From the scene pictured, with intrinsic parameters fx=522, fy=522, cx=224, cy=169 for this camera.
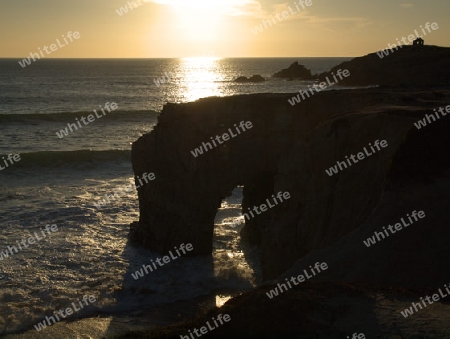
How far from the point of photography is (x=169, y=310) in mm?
18609

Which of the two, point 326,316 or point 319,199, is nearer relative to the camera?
point 326,316

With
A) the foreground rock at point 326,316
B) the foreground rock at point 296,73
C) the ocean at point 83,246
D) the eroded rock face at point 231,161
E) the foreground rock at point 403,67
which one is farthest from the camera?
the foreground rock at point 296,73

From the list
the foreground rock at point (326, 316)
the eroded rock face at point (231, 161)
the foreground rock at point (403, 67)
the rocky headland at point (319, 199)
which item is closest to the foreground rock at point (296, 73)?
the foreground rock at point (403, 67)

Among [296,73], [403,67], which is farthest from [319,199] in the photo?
[296,73]

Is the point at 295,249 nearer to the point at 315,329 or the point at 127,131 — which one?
the point at 315,329

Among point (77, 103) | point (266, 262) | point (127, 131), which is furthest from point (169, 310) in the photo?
point (77, 103)

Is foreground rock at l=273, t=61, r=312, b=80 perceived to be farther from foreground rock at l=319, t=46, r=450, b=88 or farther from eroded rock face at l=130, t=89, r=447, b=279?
eroded rock face at l=130, t=89, r=447, b=279

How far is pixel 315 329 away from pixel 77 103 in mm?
78269

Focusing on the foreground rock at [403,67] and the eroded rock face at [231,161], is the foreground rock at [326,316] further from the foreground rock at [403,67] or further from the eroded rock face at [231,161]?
the foreground rock at [403,67]

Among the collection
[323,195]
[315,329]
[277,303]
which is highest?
[323,195]

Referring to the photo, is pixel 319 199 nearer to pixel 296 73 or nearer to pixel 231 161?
pixel 231 161

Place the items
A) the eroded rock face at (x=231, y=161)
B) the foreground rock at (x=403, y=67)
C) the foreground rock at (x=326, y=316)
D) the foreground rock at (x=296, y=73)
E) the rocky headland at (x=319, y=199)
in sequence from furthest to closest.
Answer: the foreground rock at (x=296, y=73) < the foreground rock at (x=403, y=67) < the eroded rock face at (x=231, y=161) < the rocky headland at (x=319, y=199) < the foreground rock at (x=326, y=316)

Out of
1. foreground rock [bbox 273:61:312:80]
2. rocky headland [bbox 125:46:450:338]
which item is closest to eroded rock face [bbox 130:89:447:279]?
rocky headland [bbox 125:46:450:338]

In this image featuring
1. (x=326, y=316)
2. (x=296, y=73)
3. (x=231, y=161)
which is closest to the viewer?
(x=326, y=316)
